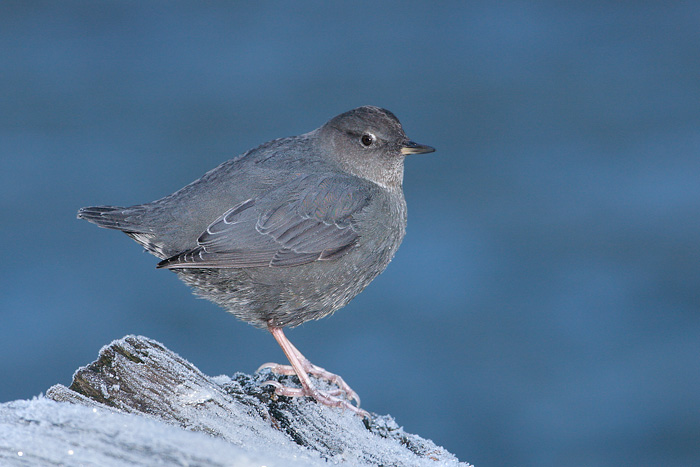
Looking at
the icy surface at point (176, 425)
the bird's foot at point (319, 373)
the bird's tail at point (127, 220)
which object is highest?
the bird's tail at point (127, 220)

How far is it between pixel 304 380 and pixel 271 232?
920 millimetres

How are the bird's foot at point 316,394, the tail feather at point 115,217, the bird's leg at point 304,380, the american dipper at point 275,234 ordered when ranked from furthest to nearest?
the tail feather at point 115,217 → the american dipper at point 275,234 → the bird's leg at point 304,380 → the bird's foot at point 316,394

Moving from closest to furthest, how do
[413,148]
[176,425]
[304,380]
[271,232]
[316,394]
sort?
1. [176,425]
2. [316,394]
3. [271,232]
4. [304,380]
5. [413,148]

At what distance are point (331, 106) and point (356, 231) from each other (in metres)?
6.72

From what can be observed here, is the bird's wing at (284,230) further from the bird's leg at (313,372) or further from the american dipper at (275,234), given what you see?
the bird's leg at (313,372)

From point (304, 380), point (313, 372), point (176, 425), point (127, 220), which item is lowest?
point (176, 425)

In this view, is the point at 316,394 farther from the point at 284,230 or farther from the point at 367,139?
the point at 367,139

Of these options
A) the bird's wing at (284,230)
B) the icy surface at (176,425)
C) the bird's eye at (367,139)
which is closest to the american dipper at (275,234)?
the bird's wing at (284,230)

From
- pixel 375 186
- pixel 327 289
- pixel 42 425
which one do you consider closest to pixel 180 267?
pixel 327 289

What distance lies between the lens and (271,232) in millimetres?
4461

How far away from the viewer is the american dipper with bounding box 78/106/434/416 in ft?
14.4

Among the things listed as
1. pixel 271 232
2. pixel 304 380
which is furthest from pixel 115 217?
pixel 304 380

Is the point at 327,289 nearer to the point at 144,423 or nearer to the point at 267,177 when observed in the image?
the point at 267,177

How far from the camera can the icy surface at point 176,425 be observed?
2154mm
